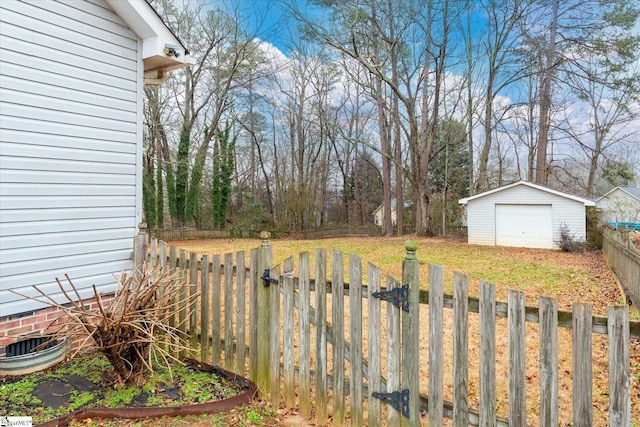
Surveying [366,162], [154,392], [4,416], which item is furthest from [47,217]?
[366,162]

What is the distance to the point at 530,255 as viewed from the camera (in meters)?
12.3

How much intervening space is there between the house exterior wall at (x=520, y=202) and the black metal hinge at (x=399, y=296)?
14.4 m

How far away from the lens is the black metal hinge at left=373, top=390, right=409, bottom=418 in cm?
228

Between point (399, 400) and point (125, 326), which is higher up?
point (125, 326)

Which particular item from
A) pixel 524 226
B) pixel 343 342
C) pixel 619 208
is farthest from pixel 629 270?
pixel 619 208

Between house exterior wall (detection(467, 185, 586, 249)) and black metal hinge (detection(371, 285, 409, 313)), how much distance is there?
14.4 m

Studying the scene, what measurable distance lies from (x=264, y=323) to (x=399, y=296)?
1.22m

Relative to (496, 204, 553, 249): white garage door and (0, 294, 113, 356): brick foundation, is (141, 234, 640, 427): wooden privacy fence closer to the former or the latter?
(0, 294, 113, 356): brick foundation

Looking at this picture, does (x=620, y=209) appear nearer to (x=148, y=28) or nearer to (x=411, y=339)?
(x=411, y=339)

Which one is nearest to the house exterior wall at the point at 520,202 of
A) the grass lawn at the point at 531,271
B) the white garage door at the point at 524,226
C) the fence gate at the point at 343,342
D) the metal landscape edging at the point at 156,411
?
the white garage door at the point at 524,226

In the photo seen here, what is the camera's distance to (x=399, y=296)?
228 cm

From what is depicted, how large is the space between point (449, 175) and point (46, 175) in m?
25.1

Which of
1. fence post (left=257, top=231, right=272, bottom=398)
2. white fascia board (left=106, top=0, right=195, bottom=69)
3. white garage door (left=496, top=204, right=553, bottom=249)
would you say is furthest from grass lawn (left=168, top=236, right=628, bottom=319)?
white fascia board (left=106, top=0, right=195, bottom=69)

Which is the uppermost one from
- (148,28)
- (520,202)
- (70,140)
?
(148,28)
